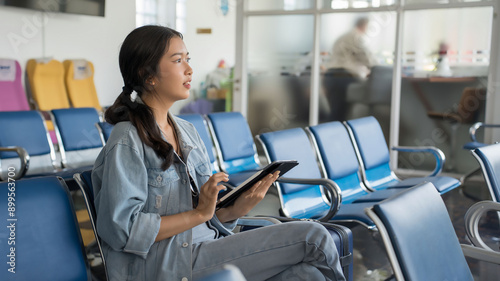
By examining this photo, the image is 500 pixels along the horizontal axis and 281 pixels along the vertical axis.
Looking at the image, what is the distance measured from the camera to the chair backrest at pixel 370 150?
358 centimetres

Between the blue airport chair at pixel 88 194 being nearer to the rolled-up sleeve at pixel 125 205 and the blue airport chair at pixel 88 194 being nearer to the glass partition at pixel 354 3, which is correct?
the rolled-up sleeve at pixel 125 205

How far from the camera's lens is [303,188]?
3.05 m

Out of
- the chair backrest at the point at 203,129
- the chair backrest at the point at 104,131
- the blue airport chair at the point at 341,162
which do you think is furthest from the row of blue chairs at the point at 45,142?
the blue airport chair at the point at 341,162

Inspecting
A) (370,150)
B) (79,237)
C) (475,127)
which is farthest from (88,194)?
(475,127)

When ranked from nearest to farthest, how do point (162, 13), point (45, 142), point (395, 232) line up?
point (395, 232)
point (45, 142)
point (162, 13)

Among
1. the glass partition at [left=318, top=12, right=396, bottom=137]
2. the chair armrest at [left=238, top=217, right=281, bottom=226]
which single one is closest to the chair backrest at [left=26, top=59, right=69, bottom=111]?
the glass partition at [left=318, top=12, right=396, bottom=137]

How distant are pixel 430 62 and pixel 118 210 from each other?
16.5 feet

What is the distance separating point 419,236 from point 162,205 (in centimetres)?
77

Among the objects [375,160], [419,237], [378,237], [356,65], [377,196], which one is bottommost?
[378,237]

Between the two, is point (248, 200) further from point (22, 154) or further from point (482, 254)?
point (22, 154)

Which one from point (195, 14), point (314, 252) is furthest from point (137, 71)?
point (195, 14)

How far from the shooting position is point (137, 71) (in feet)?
5.75

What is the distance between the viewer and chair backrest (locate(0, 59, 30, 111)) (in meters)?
5.79

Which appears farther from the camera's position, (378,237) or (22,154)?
(378,237)
